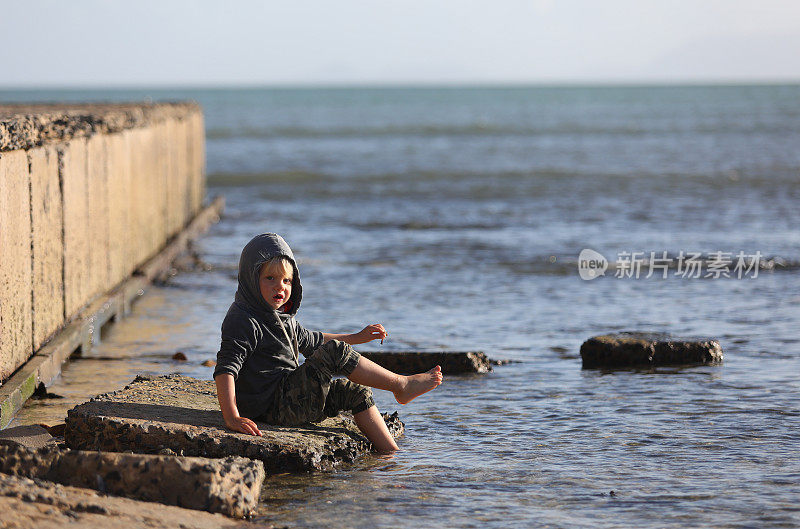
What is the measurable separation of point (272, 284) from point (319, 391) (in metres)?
0.55

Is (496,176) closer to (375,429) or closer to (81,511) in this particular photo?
(375,429)

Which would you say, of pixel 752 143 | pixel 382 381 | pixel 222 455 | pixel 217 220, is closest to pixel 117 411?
pixel 222 455

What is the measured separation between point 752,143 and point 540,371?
3827cm

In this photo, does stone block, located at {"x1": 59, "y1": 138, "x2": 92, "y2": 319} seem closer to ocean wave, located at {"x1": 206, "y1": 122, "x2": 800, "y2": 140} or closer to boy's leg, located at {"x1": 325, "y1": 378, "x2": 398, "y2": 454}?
boy's leg, located at {"x1": 325, "y1": 378, "x2": 398, "y2": 454}

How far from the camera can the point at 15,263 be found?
6004 mm

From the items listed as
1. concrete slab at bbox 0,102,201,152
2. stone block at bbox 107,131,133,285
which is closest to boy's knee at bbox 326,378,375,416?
concrete slab at bbox 0,102,201,152

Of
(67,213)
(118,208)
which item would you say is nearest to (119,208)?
(118,208)

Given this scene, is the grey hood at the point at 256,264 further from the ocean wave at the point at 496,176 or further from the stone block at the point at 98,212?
the ocean wave at the point at 496,176

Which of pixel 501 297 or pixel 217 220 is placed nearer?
pixel 501 297

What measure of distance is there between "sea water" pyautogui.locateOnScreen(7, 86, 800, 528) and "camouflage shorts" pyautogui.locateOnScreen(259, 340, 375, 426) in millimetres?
316

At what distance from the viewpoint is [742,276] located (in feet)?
37.3

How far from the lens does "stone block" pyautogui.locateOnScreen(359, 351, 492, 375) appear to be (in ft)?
23.3

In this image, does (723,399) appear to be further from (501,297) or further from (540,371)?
(501,297)

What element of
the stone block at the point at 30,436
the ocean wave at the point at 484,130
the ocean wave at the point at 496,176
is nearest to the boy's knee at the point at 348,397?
the stone block at the point at 30,436
